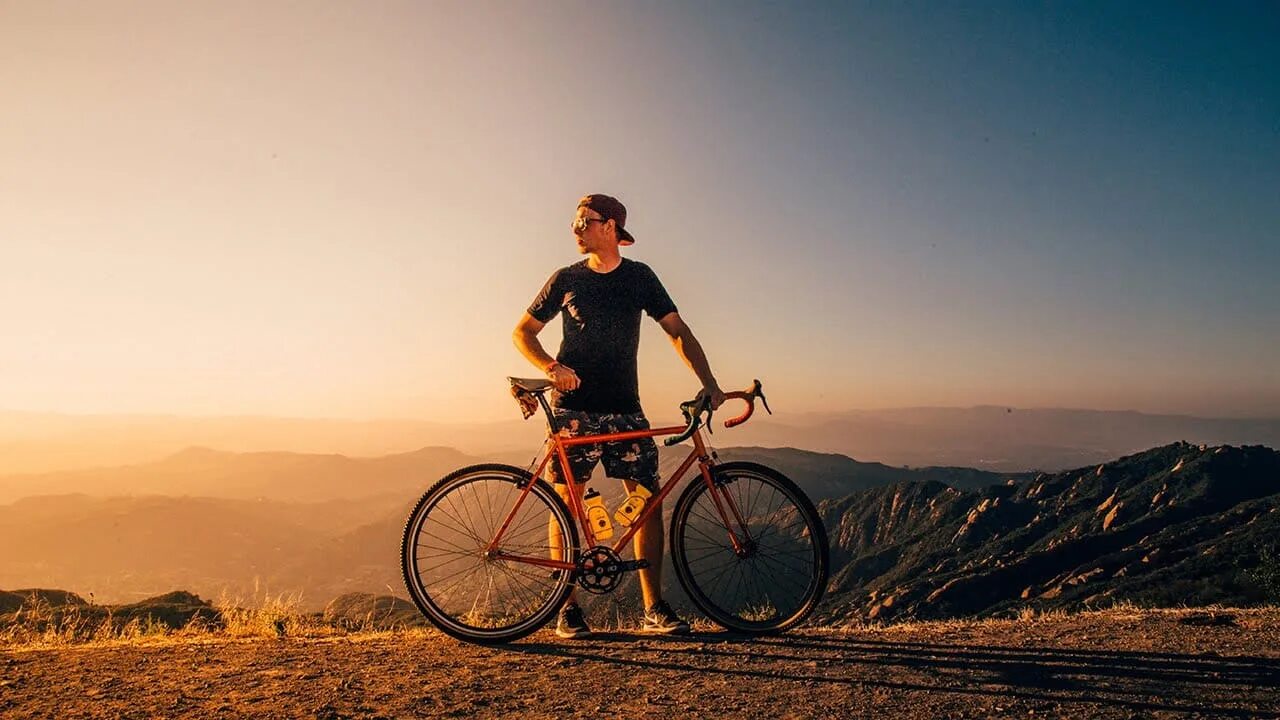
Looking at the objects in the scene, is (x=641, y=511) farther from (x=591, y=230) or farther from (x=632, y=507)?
→ (x=591, y=230)

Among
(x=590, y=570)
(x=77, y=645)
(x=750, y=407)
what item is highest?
(x=750, y=407)

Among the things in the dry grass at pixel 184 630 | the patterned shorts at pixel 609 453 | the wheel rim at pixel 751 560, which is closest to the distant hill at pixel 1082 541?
the wheel rim at pixel 751 560

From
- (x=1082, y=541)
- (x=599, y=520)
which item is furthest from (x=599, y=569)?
(x=1082, y=541)

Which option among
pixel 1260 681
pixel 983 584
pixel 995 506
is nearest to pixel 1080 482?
pixel 995 506

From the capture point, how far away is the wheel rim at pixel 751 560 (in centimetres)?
529

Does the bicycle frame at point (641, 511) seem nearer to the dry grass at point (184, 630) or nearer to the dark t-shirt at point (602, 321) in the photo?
the dark t-shirt at point (602, 321)

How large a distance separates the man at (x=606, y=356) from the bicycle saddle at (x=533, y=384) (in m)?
0.07

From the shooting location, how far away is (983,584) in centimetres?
11069

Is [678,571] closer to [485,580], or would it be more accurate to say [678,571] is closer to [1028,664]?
[485,580]

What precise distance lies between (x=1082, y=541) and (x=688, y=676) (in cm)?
13277

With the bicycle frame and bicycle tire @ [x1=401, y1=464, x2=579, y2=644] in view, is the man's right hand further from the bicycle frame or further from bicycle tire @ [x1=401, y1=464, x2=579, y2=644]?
bicycle tire @ [x1=401, y1=464, x2=579, y2=644]

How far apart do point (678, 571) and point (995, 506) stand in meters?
168

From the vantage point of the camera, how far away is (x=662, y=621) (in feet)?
17.6

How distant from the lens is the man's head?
559 cm
